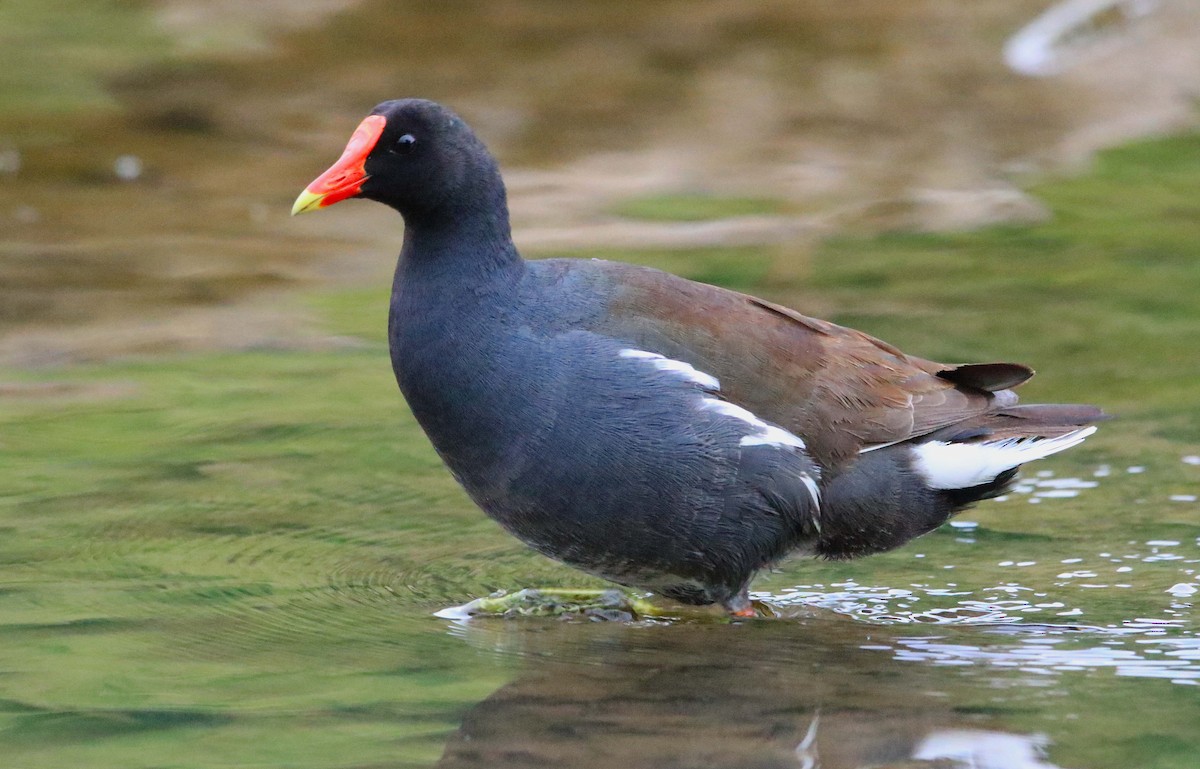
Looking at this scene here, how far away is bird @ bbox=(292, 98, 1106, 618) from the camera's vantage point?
4480 millimetres

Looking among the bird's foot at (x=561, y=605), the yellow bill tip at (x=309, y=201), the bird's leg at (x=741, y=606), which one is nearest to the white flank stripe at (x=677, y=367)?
the bird's leg at (x=741, y=606)

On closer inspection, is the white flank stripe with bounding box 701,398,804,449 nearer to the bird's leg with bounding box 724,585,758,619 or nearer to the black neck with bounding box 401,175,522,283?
the bird's leg with bounding box 724,585,758,619

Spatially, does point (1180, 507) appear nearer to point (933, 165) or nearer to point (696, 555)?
point (696, 555)

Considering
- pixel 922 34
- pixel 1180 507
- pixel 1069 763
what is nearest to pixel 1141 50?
pixel 922 34

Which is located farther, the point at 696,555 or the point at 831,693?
the point at 696,555

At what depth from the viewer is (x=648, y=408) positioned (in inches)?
178

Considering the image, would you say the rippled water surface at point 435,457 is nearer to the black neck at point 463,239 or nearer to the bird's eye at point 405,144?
the black neck at point 463,239

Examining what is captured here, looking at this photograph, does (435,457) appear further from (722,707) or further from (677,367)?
(722,707)

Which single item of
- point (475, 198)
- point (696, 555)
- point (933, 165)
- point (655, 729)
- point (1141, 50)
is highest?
point (1141, 50)

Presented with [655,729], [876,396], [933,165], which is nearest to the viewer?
[655,729]

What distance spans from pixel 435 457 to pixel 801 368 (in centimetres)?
169

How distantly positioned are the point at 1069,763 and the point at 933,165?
Answer: 6.67 metres

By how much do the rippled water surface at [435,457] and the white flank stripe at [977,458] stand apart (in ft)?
1.05

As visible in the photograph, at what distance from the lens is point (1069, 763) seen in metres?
3.68
